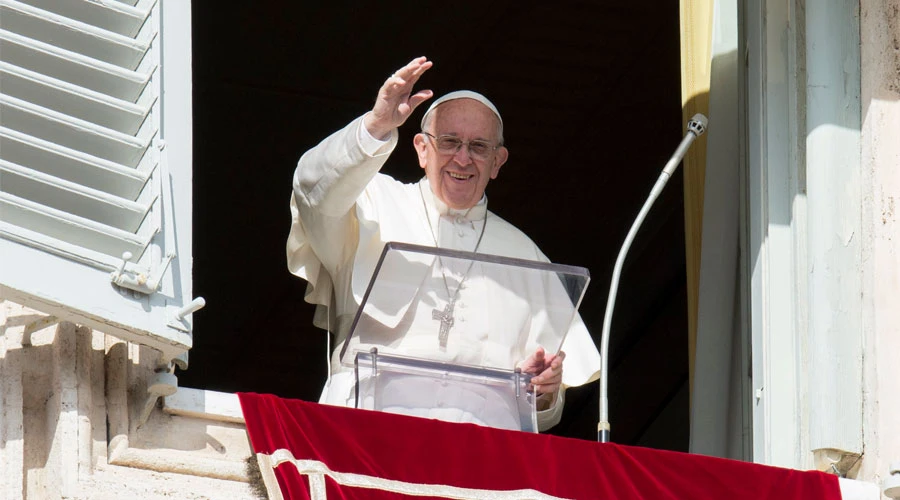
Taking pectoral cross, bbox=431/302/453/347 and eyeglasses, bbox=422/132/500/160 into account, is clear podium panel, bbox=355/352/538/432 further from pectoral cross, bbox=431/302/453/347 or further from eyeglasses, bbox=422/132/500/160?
eyeglasses, bbox=422/132/500/160

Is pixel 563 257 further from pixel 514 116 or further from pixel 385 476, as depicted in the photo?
pixel 385 476

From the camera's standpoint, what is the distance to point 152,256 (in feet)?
15.2

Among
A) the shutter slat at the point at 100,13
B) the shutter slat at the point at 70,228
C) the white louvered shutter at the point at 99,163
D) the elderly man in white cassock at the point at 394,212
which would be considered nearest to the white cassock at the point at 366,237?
the elderly man in white cassock at the point at 394,212

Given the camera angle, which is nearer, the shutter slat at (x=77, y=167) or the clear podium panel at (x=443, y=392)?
the shutter slat at (x=77, y=167)

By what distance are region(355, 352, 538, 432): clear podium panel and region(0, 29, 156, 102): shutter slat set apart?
0.78 m

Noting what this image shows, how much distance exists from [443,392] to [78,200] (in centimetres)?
90

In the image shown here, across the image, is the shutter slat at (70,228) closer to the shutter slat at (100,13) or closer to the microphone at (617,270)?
the shutter slat at (100,13)

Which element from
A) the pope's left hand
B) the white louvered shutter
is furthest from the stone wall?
the pope's left hand

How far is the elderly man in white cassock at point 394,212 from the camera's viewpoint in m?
5.08

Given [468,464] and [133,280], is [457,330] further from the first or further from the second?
[133,280]

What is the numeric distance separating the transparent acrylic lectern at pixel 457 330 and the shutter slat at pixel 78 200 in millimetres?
559

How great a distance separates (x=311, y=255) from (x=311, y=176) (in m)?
0.33

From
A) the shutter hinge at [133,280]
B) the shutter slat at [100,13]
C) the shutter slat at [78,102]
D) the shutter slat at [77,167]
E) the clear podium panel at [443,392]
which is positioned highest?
the shutter slat at [100,13]

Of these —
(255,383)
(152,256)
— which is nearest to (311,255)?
(152,256)
